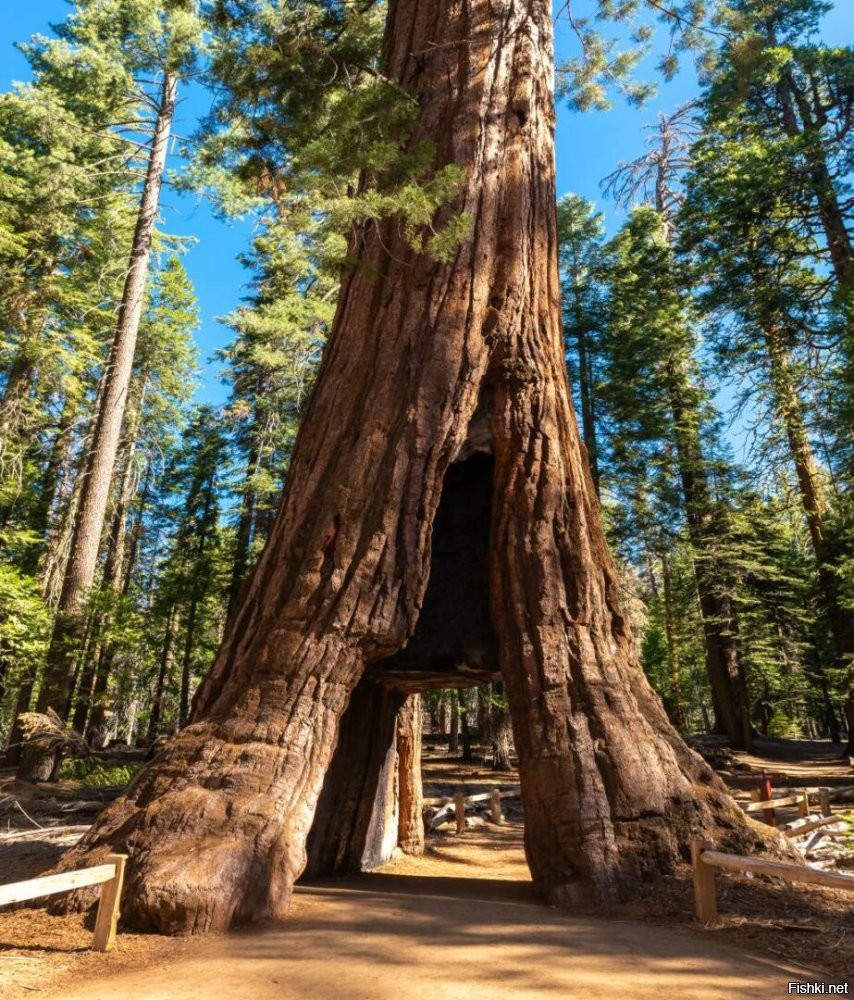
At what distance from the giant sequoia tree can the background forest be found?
120 cm

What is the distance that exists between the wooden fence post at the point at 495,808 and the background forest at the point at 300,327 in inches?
154

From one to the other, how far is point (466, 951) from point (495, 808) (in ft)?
31.7

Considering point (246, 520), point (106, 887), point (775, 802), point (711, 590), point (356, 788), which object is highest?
point (246, 520)

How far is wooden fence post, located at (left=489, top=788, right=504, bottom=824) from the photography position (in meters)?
13.0

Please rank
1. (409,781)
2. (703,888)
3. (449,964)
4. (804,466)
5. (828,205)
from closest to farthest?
1. (449,964)
2. (703,888)
3. (409,781)
4. (828,205)
5. (804,466)

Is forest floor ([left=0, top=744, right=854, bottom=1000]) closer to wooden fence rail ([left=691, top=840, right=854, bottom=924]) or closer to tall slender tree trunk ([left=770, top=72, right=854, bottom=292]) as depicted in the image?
wooden fence rail ([left=691, top=840, right=854, bottom=924])

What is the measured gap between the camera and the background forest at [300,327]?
9997 mm

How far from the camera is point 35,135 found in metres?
17.2

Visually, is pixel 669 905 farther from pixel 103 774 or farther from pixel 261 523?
pixel 261 523

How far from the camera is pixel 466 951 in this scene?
3.99 meters

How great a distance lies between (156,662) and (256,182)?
2243 cm

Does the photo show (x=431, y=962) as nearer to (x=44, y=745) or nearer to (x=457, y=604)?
(x=457, y=604)

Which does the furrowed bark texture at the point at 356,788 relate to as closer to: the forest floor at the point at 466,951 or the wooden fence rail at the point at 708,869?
the forest floor at the point at 466,951

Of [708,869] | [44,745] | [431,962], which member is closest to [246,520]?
[44,745]
